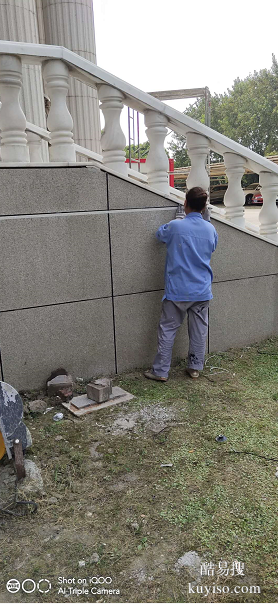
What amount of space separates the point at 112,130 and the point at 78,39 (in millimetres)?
5612

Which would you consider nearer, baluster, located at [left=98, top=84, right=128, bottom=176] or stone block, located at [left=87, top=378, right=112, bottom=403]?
stone block, located at [left=87, top=378, right=112, bottom=403]

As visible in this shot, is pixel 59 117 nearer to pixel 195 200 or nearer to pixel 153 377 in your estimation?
pixel 195 200

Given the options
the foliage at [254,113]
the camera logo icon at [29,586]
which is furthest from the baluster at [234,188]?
the foliage at [254,113]

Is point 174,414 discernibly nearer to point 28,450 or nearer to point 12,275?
point 28,450

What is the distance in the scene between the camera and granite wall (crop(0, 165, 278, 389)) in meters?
3.51

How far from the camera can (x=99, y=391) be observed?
11.6 feet

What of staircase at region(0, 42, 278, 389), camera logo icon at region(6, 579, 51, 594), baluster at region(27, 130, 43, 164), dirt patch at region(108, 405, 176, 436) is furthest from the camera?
baluster at region(27, 130, 43, 164)

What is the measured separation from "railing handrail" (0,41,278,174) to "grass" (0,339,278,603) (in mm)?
2448

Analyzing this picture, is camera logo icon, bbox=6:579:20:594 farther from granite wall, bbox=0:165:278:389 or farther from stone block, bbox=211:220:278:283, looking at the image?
stone block, bbox=211:220:278:283

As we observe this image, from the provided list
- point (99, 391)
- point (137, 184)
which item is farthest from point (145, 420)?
point (137, 184)

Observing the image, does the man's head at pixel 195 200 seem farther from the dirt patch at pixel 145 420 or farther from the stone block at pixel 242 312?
the dirt patch at pixel 145 420

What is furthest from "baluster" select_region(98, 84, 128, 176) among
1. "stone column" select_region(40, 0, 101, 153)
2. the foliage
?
the foliage

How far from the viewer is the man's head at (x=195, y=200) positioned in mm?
3885

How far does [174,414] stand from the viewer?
341 cm
